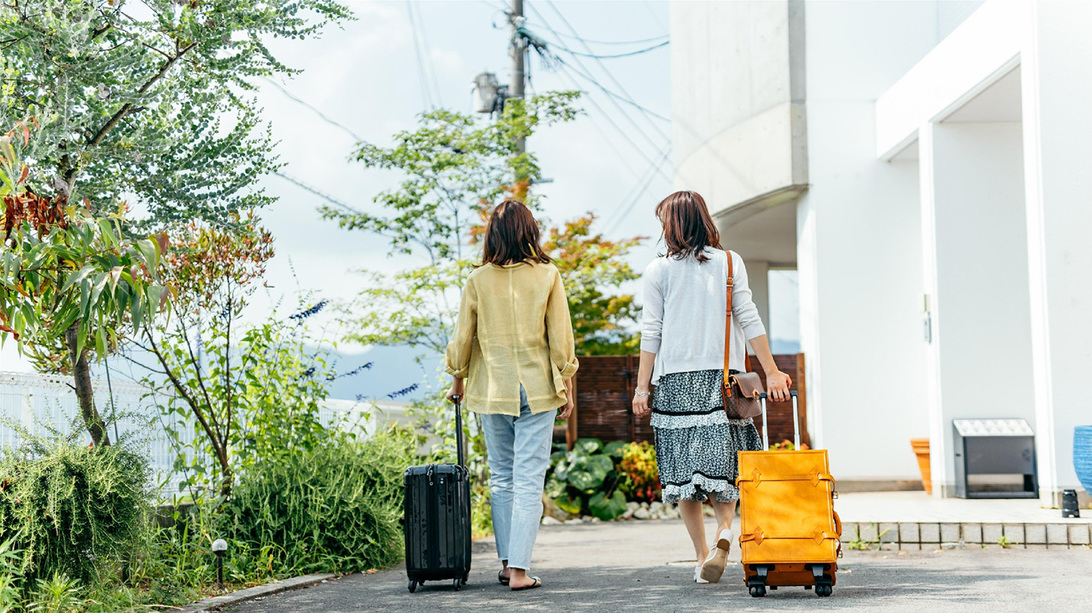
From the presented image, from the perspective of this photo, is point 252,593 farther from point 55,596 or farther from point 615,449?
point 615,449

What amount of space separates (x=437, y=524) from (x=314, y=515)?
39.8 inches

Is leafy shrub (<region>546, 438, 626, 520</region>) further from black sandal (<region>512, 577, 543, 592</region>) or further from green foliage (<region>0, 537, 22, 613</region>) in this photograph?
green foliage (<region>0, 537, 22, 613</region>)

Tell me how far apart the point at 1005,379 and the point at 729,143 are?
3.97 metres

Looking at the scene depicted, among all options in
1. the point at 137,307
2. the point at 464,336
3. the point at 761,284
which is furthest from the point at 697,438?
the point at 761,284

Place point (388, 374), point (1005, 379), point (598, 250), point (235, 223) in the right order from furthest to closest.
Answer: point (598, 250) → point (388, 374) → point (1005, 379) → point (235, 223)

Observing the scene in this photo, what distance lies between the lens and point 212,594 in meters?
4.63

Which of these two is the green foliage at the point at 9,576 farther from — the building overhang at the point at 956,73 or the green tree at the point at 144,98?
the building overhang at the point at 956,73

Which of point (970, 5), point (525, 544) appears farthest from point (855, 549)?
point (970, 5)

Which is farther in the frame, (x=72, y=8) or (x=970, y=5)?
(x=970, y=5)

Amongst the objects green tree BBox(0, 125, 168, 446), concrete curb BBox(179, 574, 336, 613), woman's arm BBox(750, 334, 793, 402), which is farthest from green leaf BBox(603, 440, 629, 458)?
green tree BBox(0, 125, 168, 446)

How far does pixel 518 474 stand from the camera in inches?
183

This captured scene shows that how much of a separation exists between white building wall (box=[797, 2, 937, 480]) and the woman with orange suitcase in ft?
19.0

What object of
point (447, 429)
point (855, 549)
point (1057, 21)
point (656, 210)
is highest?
point (1057, 21)

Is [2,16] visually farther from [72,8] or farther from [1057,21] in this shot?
[1057,21]
